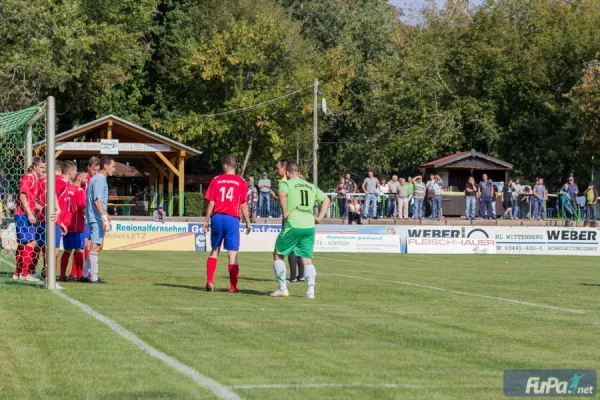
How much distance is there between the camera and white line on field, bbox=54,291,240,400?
7.06m

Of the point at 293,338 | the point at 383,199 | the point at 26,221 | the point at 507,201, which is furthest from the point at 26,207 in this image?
the point at 507,201

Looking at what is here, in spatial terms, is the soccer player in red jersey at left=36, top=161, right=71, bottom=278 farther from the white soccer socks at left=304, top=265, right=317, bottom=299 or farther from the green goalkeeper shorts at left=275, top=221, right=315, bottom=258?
the white soccer socks at left=304, top=265, right=317, bottom=299

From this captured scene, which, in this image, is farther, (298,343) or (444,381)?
(298,343)

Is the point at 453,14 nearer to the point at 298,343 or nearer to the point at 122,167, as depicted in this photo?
the point at 122,167

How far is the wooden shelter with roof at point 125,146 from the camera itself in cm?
4756

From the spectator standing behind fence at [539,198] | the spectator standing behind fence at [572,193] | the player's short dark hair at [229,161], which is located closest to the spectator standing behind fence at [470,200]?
the spectator standing behind fence at [539,198]

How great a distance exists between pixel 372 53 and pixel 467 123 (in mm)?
11213

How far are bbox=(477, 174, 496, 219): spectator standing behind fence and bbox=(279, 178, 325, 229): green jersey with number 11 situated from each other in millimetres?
29731

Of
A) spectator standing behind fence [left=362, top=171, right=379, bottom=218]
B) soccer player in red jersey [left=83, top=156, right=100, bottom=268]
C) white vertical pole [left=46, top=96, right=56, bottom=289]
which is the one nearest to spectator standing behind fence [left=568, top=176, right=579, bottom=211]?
spectator standing behind fence [left=362, top=171, right=379, bottom=218]

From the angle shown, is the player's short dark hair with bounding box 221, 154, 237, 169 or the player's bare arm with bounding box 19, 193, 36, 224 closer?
the player's short dark hair with bounding box 221, 154, 237, 169

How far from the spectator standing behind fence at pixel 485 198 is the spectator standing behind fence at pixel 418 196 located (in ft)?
8.36

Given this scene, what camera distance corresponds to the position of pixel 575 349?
9.57 meters

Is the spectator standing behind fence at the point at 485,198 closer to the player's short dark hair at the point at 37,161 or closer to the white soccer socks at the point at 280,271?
the player's short dark hair at the point at 37,161

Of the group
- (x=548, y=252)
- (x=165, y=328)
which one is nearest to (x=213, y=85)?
(x=548, y=252)
